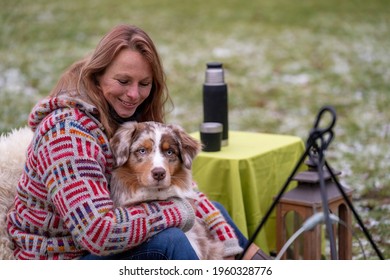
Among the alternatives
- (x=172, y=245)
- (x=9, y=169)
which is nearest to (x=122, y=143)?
(x=172, y=245)

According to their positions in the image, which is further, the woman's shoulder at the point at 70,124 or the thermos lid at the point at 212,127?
the thermos lid at the point at 212,127

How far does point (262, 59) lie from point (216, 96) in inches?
308

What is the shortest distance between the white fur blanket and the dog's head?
0.62 metres

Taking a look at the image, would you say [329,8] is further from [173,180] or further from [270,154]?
[173,180]

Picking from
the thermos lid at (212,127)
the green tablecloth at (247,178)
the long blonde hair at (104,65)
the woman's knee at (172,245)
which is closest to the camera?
the woman's knee at (172,245)

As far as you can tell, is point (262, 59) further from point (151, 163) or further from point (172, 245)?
point (172, 245)

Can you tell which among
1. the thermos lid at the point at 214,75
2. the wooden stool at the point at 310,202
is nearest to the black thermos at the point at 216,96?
the thermos lid at the point at 214,75

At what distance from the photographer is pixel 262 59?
1227 cm

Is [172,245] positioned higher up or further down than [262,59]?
further down

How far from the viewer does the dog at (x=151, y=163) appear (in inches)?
120

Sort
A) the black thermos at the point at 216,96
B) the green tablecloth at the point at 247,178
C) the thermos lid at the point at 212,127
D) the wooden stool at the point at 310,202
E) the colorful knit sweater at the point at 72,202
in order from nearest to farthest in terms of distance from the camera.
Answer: the colorful knit sweater at the point at 72,202 → the wooden stool at the point at 310,202 → the green tablecloth at the point at 247,178 → the thermos lid at the point at 212,127 → the black thermos at the point at 216,96

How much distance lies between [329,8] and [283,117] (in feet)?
25.8

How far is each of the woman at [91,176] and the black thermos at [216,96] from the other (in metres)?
1.22

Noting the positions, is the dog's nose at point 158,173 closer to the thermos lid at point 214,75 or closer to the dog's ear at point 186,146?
the dog's ear at point 186,146
